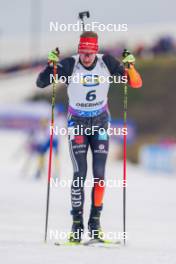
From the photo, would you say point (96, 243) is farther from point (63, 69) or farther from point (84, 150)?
point (63, 69)

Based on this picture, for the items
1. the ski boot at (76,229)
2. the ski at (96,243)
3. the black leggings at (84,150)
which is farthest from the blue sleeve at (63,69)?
the ski at (96,243)

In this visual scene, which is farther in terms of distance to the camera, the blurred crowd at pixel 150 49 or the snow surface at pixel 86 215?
the blurred crowd at pixel 150 49

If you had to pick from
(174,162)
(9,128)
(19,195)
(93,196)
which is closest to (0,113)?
(9,128)

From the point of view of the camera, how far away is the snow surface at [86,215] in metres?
8.12

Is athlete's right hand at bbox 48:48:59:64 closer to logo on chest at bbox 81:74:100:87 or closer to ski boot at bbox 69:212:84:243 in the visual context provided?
logo on chest at bbox 81:74:100:87

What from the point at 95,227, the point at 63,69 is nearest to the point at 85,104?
the point at 63,69

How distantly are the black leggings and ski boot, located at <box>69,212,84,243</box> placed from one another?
67 millimetres

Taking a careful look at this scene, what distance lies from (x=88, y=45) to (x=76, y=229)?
186 centimetres

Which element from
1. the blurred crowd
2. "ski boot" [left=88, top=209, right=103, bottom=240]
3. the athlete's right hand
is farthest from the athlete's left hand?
the blurred crowd

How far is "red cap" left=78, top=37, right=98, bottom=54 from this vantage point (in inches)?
382

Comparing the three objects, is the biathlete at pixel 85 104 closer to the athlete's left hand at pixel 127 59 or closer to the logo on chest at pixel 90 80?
the logo on chest at pixel 90 80

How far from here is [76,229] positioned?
32.2ft

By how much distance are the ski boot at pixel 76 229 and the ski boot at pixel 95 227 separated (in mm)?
118

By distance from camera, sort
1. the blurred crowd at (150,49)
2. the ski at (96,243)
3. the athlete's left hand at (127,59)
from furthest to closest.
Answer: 1. the blurred crowd at (150,49)
2. the athlete's left hand at (127,59)
3. the ski at (96,243)
